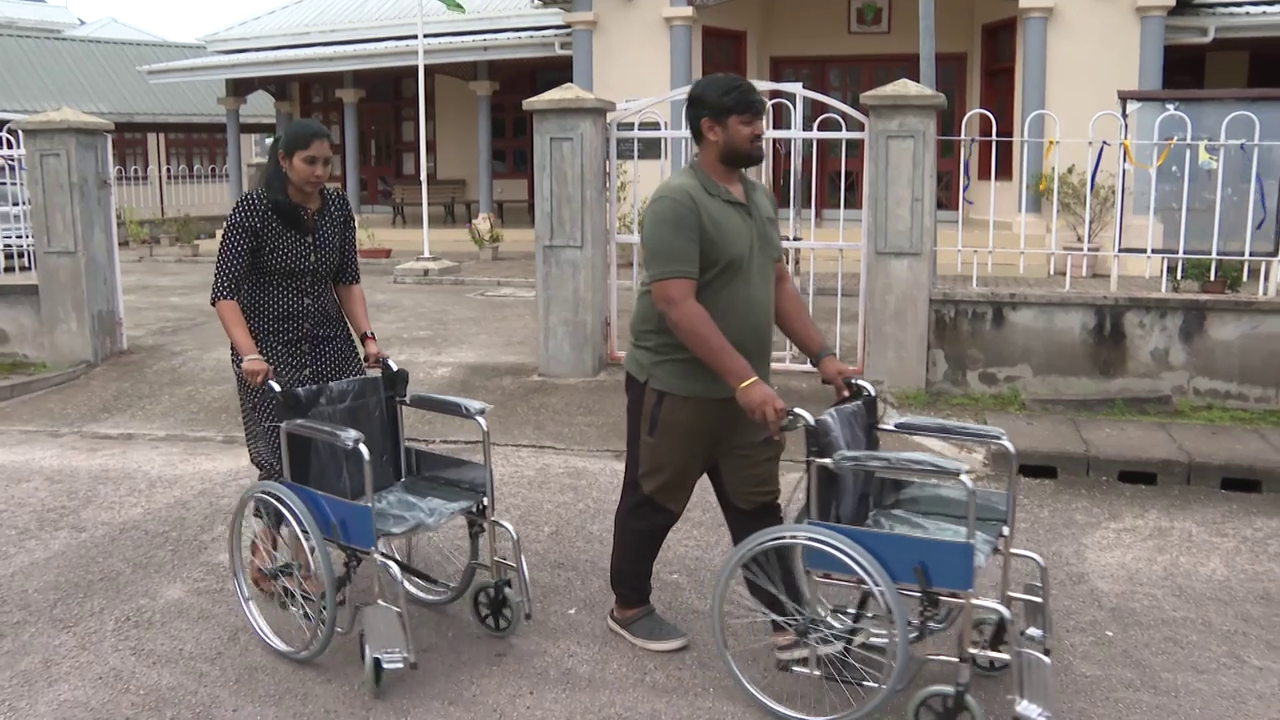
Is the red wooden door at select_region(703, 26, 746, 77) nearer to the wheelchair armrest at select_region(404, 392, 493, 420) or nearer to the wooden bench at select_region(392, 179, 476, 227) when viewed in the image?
the wooden bench at select_region(392, 179, 476, 227)

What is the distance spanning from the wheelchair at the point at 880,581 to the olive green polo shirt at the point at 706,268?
358mm

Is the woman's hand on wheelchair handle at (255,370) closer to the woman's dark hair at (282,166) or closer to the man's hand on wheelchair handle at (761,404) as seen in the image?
the woman's dark hair at (282,166)

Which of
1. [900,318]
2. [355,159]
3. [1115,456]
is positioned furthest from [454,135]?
[1115,456]

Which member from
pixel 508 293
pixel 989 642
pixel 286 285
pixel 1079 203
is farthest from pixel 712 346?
pixel 508 293

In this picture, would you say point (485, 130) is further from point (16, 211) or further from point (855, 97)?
point (16, 211)

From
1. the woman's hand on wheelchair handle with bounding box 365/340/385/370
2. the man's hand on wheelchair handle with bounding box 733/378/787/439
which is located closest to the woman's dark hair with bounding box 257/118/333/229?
the woman's hand on wheelchair handle with bounding box 365/340/385/370

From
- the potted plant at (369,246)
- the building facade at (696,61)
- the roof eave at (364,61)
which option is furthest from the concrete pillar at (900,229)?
the potted plant at (369,246)

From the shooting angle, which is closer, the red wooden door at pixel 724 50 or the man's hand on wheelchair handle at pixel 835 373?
the man's hand on wheelchair handle at pixel 835 373

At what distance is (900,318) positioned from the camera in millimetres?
6816

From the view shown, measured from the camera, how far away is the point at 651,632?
3.80 meters

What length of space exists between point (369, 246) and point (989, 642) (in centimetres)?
1392

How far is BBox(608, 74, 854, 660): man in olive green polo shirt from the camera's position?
10.8 feet

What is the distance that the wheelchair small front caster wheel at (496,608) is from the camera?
3797 mm

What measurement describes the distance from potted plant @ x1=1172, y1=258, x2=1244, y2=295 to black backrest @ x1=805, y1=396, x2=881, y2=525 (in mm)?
4045
